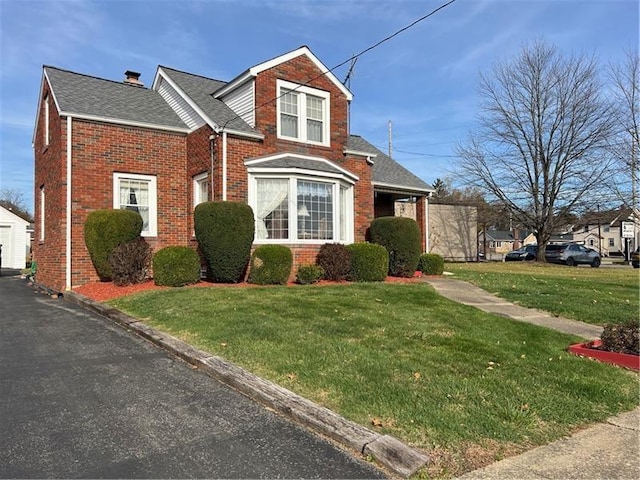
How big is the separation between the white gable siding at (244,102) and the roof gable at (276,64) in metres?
0.15

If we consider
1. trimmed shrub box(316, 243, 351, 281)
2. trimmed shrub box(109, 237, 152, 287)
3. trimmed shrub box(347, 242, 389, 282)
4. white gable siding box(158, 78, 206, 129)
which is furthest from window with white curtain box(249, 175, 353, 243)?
trimmed shrub box(109, 237, 152, 287)

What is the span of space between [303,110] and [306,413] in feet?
39.8

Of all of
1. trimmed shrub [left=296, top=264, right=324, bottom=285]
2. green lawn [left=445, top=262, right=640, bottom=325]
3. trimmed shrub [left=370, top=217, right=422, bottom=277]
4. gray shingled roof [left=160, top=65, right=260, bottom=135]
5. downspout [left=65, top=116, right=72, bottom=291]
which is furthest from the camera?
trimmed shrub [left=370, top=217, right=422, bottom=277]

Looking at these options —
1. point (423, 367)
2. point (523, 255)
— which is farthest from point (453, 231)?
point (423, 367)

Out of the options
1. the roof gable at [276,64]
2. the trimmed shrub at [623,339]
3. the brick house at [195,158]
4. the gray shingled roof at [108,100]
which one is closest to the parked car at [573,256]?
the brick house at [195,158]

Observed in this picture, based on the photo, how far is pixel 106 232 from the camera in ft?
36.6

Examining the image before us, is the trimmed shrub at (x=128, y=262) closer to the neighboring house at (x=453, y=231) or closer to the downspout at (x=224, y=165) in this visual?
the downspout at (x=224, y=165)

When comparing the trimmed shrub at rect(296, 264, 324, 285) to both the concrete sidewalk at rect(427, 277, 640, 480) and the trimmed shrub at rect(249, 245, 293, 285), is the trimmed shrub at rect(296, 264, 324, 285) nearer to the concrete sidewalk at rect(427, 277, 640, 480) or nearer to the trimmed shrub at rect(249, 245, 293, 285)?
the trimmed shrub at rect(249, 245, 293, 285)

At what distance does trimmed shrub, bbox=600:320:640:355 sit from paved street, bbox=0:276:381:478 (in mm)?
4240

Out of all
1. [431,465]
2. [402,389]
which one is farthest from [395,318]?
[431,465]

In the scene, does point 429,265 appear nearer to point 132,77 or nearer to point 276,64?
point 276,64

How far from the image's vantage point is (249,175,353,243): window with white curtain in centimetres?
1288

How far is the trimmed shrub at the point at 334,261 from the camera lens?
12680 millimetres

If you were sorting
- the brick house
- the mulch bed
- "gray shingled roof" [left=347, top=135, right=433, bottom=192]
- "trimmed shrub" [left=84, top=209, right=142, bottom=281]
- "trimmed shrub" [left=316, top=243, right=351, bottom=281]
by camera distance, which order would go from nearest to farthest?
the mulch bed, "trimmed shrub" [left=84, top=209, right=142, bottom=281], the brick house, "trimmed shrub" [left=316, top=243, right=351, bottom=281], "gray shingled roof" [left=347, top=135, right=433, bottom=192]
